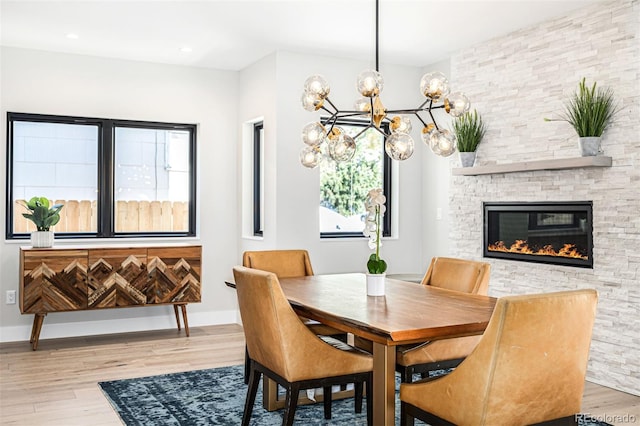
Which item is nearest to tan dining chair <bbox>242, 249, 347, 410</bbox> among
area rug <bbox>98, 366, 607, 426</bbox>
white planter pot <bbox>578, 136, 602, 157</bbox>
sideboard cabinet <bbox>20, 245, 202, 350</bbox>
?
area rug <bbox>98, 366, 607, 426</bbox>

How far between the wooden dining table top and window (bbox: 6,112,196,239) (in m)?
2.66

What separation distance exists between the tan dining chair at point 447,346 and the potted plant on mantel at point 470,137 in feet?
5.02

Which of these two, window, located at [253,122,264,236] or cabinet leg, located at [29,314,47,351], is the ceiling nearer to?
window, located at [253,122,264,236]

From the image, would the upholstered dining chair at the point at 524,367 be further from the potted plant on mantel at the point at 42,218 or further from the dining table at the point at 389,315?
the potted plant on mantel at the point at 42,218

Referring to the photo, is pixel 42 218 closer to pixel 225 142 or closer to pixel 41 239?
pixel 41 239

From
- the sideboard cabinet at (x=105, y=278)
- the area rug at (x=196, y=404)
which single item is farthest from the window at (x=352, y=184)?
the area rug at (x=196, y=404)

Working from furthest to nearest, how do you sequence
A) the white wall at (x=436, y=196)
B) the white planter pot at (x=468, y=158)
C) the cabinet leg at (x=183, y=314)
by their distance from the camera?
the white wall at (x=436, y=196), the cabinet leg at (x=183, y=314), the white planter pot at (x=468, y=158)

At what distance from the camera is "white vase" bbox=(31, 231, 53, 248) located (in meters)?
5.13

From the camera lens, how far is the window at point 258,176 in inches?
239

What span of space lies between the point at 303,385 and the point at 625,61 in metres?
2.87

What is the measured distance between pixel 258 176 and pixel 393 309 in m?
3.50

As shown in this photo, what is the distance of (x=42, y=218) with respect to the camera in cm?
516

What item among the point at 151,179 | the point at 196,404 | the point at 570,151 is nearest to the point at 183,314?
the point at 151,179

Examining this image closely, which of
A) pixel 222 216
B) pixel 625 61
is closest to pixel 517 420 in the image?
pixel 625 61
